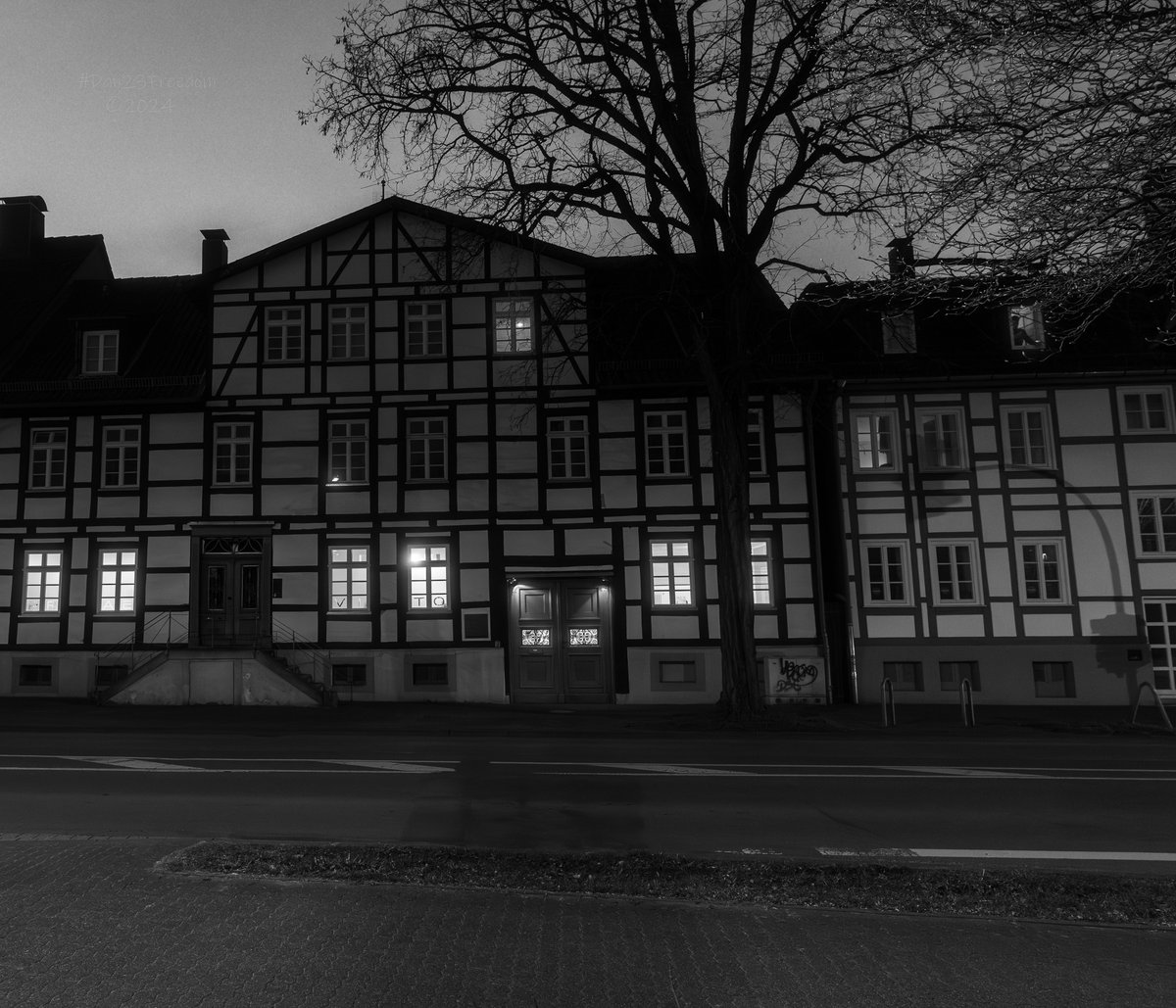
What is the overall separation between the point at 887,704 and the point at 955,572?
5.59 m

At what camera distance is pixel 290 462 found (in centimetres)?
2305

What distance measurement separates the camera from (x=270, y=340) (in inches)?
925

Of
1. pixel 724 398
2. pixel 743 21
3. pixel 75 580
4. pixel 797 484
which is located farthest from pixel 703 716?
pixel 75 580

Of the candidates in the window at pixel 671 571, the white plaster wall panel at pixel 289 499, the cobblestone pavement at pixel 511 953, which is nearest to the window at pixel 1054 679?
the window at pixel 671 571

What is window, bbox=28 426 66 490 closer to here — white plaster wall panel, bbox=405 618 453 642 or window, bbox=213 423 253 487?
window, bbox=213 423 253 487

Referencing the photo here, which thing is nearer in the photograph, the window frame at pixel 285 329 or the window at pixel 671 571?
the window at pixel 671 571

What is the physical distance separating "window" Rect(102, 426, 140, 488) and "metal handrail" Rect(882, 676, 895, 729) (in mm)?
16896

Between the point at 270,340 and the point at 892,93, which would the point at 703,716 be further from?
the point at 270,340

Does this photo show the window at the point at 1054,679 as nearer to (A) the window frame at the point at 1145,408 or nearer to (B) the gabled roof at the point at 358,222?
(A) the window frame at the point at 1145,408

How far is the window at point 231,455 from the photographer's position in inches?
910

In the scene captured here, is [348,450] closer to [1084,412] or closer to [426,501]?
[426,501]

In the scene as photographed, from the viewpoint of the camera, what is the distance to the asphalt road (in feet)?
24.5

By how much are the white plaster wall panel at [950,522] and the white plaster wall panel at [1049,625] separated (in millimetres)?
2305

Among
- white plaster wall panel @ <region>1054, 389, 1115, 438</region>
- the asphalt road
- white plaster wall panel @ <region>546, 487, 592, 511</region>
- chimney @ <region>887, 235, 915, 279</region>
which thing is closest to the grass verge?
the asphalt road
